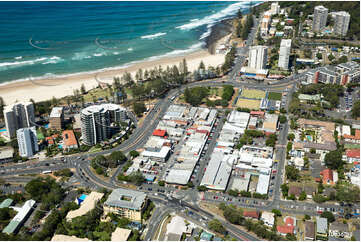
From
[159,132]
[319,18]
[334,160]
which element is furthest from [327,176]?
[319,18]

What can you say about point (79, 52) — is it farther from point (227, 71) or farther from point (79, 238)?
point (79, 238)

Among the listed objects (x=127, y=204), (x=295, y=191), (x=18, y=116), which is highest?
(x=18, y=116)

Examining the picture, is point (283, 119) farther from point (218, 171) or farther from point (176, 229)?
point (176, 229)

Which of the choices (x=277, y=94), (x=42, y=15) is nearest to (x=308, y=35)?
(x=277, y=94)

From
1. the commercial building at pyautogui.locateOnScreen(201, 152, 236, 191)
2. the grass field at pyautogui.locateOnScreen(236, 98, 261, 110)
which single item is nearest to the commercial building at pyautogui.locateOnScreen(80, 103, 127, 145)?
the commercial building at pyautogui.locateOnScreen(201, 152, 236, 191)

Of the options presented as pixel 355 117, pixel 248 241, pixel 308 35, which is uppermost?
pixel 308 35

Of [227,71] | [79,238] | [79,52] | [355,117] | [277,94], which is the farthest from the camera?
[79,52]
